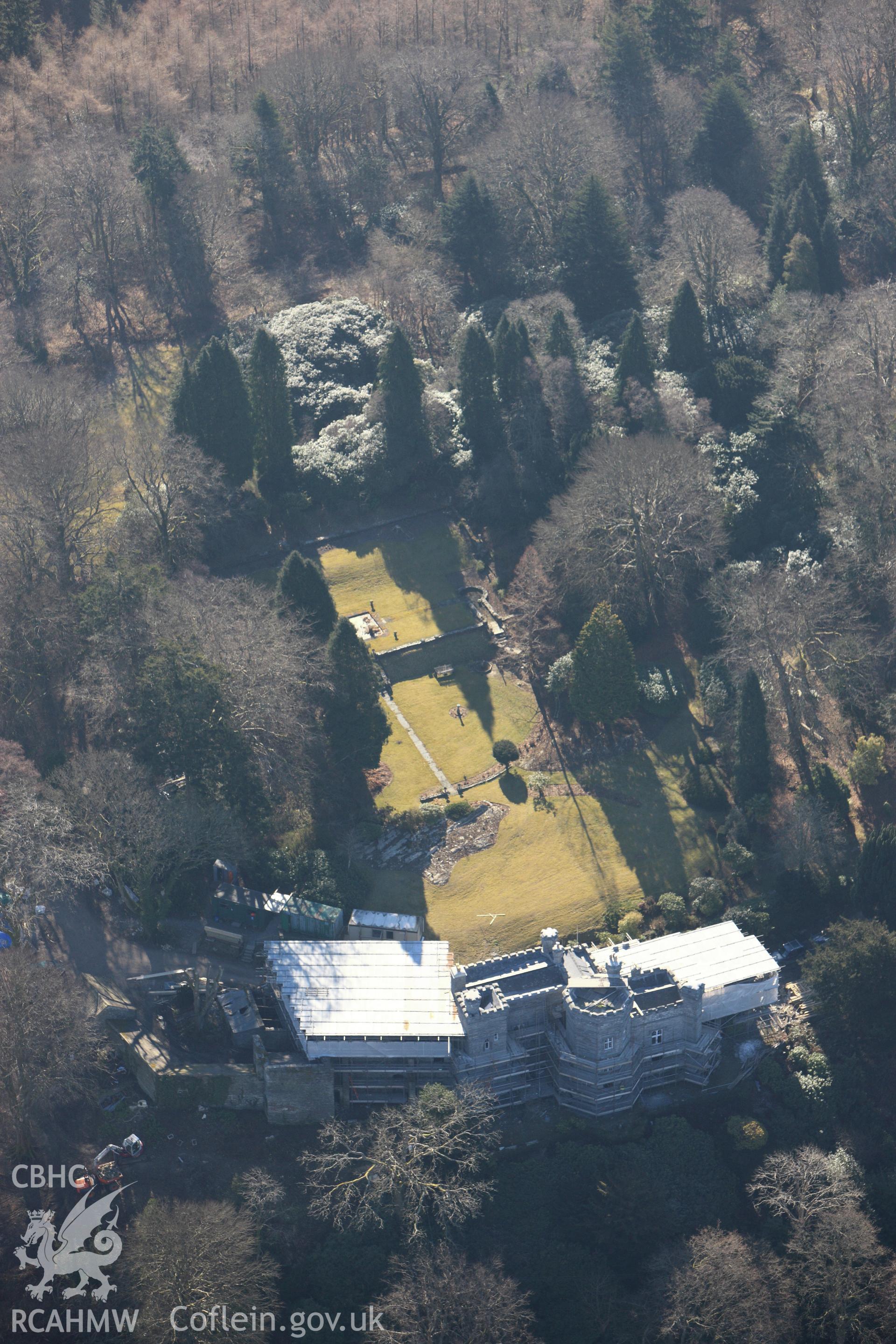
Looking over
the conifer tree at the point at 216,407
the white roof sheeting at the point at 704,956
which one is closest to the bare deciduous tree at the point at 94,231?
the conifer tree at the point at 216,407

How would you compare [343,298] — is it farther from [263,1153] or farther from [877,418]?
[263,1153]


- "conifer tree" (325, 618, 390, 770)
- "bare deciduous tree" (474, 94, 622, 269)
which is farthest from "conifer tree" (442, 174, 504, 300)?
"conifer tree" (325, 618, 390, 770)

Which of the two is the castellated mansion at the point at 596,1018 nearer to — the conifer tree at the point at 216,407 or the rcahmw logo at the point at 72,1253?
the rcahmw logo at the point at 72,1253

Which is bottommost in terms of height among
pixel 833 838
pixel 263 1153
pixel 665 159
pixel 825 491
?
pixel 263 1153

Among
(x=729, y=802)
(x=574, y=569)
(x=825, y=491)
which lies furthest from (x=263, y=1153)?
(x=825, y=491)

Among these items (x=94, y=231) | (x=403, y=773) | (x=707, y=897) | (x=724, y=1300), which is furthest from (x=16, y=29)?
(x=724, y=1300)

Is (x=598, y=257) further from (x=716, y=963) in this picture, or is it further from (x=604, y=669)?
(x=716, y=963)

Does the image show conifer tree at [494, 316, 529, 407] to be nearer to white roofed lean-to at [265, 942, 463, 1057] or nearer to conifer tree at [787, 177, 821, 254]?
conifer tree at [787, 177, 821, 254]

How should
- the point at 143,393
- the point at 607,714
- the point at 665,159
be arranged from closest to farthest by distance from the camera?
the point at 607,714
the point at 143,393
the point at 665,159
